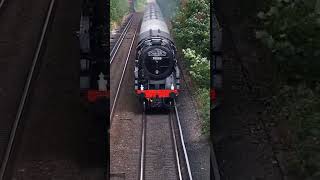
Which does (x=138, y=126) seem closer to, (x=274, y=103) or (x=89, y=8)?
(x=89, y=8)

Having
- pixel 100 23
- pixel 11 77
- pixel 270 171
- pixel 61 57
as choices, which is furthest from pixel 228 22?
pixel 270 171

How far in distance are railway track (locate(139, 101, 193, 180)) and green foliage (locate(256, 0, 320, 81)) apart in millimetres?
9214

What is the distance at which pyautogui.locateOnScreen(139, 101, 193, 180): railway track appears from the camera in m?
18.1

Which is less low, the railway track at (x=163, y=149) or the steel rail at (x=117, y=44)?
the railway track at (x=163, y=149)

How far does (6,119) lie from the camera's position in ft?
42.5

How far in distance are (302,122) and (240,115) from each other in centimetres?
467

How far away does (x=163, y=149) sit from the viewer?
20.6m

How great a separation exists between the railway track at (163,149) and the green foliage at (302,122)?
329 inches

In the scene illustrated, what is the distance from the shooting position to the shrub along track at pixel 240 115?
10133mm

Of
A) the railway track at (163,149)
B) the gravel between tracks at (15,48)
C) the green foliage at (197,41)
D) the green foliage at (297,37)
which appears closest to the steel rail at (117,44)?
the green foliage at (197,41)

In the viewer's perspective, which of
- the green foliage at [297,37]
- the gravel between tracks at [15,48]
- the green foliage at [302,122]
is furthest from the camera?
the gravel between tracks at [15,48]

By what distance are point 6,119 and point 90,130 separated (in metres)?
3.20

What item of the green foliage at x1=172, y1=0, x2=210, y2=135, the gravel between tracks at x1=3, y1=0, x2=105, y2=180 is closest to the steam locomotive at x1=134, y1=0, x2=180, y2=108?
the green foliage at x1=172, y1=0, x2=210, y2=135

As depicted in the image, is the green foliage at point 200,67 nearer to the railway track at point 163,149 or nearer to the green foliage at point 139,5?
the railway track at point 163,149
